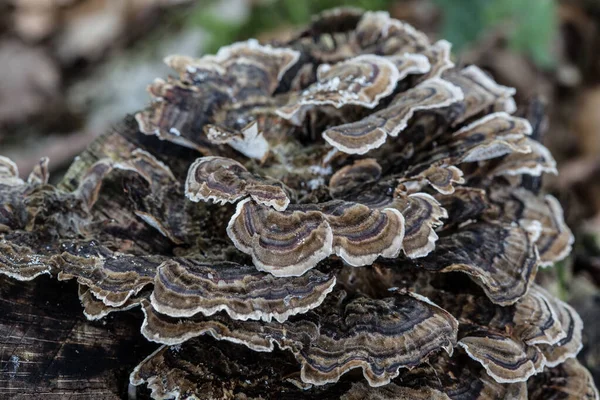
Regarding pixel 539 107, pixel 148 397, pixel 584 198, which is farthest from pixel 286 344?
pixel 584 198

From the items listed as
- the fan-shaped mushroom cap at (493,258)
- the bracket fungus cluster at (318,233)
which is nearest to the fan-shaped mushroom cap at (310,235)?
the bracket fungus cluster at (318,233)

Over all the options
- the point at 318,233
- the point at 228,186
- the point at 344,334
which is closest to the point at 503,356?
the point at 344,334

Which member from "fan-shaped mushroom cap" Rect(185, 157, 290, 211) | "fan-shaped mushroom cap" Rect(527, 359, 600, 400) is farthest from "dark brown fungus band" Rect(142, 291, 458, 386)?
"fan-shaped mushroom cap" Rect(527, 359, 600, 400)

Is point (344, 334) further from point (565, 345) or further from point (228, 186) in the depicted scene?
point (565, 345)

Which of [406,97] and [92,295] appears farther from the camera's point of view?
[406,97]

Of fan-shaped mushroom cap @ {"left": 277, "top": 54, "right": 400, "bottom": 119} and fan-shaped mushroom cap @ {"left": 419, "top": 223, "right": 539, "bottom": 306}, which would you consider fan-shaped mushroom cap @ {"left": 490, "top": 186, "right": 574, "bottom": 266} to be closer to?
fan-shaped mushroom cap @ {"left": 419, "top": 223, "right": 539, "bottom": 306}

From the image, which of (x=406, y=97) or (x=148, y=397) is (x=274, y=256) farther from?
(x=406, y=97)

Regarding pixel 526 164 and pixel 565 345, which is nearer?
pixel 565 345
